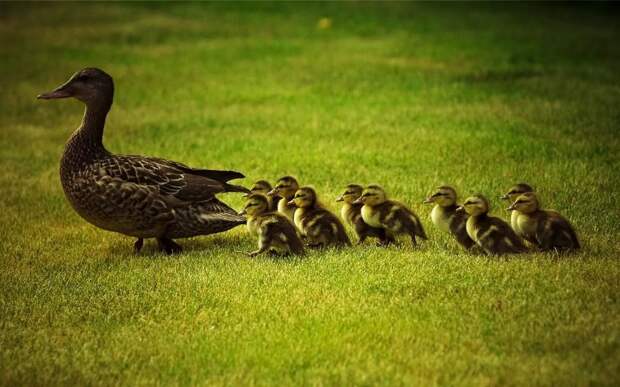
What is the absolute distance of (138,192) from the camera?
7496mm

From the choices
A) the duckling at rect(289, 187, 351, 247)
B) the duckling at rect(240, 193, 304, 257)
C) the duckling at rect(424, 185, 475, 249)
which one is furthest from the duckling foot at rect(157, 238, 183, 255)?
the duckling at rect(424, 185, 475, 249)

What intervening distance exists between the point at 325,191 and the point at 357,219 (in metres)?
1.82

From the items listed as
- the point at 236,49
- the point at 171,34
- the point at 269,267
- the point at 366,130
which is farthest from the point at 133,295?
the point at 171,34

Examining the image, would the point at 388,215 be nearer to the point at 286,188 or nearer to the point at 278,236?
the point at 278,236

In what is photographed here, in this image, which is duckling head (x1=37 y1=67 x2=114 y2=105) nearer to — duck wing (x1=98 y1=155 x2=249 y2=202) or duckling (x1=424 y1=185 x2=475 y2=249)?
duck wing (x1=98 y1=155 x2=249 y2=202)

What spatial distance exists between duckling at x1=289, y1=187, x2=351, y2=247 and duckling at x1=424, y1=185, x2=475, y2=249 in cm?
71

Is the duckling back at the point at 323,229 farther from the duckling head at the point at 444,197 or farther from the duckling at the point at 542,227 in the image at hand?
the duckling at the point at 542,227

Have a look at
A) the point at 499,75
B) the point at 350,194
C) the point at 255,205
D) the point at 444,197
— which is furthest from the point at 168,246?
the point at 499,75

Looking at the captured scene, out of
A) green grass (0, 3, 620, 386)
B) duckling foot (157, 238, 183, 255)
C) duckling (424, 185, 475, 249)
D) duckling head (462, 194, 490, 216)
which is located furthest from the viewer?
duckling foot (157, 238, 183, 255)

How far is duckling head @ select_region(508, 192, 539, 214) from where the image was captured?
7.06 meters

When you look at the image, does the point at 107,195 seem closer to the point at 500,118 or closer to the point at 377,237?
the point at 377,237

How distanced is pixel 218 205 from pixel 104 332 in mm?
2166

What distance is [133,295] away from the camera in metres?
6.40

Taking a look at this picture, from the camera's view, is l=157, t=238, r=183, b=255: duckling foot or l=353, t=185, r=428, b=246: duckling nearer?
l=353, t=185, r=428, b=246: duckling
